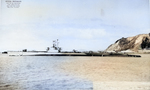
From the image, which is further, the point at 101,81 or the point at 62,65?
the point at 62,65

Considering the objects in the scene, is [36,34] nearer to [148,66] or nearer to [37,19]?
[37,19]

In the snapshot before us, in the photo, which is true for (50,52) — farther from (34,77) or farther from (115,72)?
(115,72)

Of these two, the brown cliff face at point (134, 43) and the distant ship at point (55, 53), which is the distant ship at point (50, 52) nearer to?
the distant ship at point (55, 53)

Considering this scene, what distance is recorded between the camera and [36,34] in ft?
9.96

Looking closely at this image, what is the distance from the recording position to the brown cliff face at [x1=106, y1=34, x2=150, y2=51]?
10.0 feet

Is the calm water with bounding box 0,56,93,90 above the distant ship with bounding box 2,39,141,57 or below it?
below

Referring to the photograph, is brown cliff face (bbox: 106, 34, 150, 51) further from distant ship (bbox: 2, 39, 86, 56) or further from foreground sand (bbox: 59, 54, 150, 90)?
distant ship (bbox: 2, 39, 86, 56)

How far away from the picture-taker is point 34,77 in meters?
2.92

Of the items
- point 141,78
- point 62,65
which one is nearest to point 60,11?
point 62,65

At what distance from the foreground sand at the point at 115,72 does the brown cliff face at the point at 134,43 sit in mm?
169

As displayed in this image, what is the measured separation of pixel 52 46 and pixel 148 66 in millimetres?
1574

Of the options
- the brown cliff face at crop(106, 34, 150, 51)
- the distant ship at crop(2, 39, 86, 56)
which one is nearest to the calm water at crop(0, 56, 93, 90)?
the distant ship at crop(2, 39, 86, 56)

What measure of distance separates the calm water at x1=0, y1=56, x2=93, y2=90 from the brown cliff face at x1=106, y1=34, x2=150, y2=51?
2.49 feet

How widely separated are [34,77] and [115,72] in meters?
1.26
